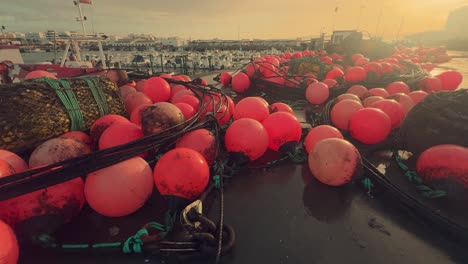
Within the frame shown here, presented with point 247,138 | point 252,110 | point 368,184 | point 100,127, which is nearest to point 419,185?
point 368,184

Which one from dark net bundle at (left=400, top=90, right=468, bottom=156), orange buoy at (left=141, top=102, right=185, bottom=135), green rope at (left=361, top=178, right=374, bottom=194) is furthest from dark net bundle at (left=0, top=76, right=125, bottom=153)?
dark net bundle at (left=400, top=90, right=468, bottom=156)

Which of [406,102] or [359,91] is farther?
[359,91]

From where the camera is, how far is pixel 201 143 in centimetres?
327

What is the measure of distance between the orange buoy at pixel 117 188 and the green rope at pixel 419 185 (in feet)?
11.2

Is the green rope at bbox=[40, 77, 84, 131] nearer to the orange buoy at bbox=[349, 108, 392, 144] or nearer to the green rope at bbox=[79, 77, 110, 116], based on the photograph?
the green rope at bbox=[79, 77, 110, 116]

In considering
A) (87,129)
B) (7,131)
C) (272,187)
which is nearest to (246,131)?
(272,187)

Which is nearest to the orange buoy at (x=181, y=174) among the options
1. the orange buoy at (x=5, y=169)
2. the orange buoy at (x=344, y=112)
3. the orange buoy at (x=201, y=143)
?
the orange buoy at (x=201, y=143)

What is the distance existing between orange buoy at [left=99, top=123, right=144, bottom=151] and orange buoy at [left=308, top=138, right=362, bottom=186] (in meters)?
2.60

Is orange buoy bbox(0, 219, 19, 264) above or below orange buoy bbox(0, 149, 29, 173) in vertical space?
below

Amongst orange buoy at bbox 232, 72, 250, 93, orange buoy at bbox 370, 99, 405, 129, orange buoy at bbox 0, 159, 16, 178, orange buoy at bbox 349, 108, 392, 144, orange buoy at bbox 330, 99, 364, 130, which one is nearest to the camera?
orange buoy at bbox 0, 159, 16, 178

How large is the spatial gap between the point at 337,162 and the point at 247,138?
49.9 inches

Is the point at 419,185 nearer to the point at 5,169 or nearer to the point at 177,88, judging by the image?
the point at 5,169

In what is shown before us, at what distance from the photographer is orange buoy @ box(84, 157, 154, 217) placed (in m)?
2.40

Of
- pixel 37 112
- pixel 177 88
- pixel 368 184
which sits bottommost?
pixel 368 184
